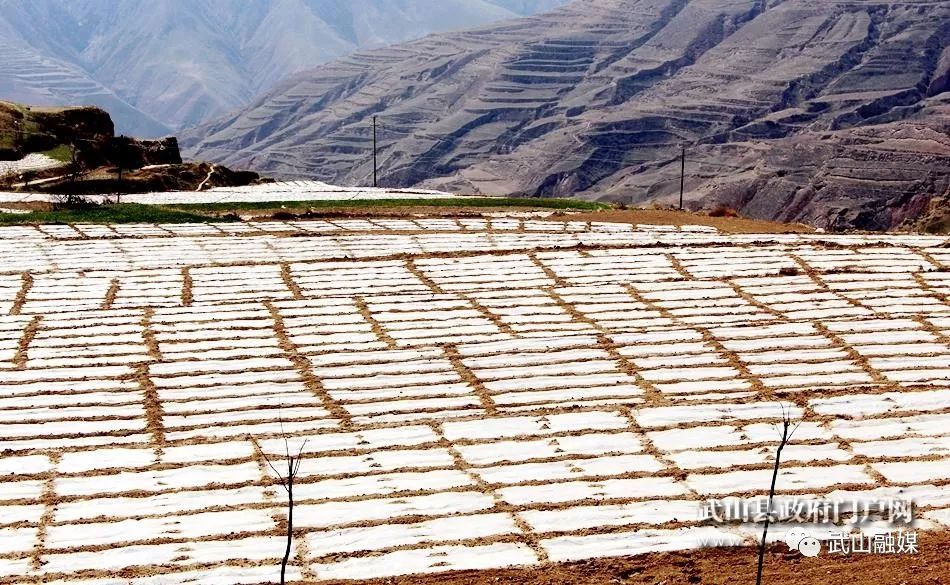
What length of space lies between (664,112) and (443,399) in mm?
85029

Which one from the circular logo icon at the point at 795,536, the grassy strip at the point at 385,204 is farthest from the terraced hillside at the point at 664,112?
the circular logo icon at the point at 795,536

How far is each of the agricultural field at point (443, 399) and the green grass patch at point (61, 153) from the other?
15371 millimetres

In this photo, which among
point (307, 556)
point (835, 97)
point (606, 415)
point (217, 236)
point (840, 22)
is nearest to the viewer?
point (307, 556)

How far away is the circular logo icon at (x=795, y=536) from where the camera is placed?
9.45 meters

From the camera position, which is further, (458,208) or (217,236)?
(458,208)

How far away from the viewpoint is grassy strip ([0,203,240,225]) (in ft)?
74.6

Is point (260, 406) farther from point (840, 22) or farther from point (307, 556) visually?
point (840, 22)

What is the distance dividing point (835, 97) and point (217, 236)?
78.5 m

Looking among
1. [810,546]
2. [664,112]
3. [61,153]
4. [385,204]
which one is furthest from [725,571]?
[664,112]

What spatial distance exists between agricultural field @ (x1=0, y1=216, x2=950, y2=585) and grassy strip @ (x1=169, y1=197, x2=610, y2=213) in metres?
6.52

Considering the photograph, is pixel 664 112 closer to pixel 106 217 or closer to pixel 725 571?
pixel 106 217

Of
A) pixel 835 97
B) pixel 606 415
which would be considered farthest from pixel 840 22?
pixel 606 415

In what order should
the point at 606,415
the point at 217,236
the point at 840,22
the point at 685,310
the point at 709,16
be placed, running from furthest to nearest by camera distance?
the point at 709,16, the point at 840,22, the point at 217,236, the point at 685,310, the point at 606,415

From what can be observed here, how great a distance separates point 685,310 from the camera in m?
16.2
